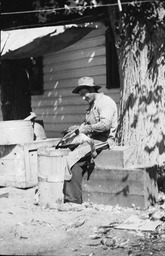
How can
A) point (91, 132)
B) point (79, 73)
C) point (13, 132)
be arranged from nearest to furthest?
point (91, 132)
point (13, 132)
point (79, 73)

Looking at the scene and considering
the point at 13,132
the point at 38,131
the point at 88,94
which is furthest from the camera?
the point at 38,131

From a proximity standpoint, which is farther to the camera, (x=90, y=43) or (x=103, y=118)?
(x=90, y=43)

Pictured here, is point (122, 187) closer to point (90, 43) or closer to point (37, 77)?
point (90, 43)

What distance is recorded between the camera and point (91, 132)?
669 centimetres

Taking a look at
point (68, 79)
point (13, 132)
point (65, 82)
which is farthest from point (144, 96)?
point (65, 82)

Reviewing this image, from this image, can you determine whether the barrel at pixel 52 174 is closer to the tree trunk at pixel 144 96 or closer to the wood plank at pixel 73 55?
the tree trunk at pixel 144 96

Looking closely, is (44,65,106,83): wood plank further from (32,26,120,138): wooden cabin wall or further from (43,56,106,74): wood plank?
(43,56,106,74): wood plank

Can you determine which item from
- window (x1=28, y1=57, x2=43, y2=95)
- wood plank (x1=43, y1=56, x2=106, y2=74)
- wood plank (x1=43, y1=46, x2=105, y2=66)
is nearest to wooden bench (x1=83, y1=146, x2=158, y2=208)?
wood plank (x1=43, y1=56, x2=106, y2=74)

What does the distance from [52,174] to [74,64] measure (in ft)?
20.9

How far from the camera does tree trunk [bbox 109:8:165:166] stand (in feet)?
22.2

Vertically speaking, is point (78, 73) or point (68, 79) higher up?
point (78, 73)

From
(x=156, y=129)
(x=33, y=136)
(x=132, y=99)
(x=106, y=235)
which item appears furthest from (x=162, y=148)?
(x=33, y=136)

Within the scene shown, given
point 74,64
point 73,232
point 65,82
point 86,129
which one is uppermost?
point 74,64

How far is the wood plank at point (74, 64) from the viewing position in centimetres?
1135
